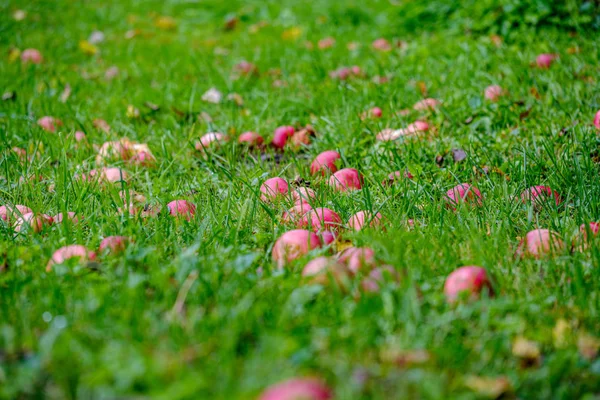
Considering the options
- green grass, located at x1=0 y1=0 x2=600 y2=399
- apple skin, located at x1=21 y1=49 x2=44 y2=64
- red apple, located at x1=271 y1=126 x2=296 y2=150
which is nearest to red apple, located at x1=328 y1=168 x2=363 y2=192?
green grass, located at x1=0 y1=0 x2=600 y2=399

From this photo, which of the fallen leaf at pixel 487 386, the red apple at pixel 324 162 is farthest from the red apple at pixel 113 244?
the fallen leaf at pixel 487 386

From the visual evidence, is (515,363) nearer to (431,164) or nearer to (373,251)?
(373,251)

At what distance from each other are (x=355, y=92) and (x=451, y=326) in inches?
88.5

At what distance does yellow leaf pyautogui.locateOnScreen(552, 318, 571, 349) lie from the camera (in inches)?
51.7

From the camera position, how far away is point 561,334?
134 centimetres

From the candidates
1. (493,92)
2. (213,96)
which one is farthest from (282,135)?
(493,92)

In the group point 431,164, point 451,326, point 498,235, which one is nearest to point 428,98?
point 431,164

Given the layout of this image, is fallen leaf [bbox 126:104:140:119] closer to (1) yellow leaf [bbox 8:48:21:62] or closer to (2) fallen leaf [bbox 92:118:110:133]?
(2) fallen leaf [bbox 92:118:110:133]

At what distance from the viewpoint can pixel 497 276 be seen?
1.59 meters

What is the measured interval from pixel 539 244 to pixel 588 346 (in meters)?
0.48

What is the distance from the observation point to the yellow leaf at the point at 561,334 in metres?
1.31

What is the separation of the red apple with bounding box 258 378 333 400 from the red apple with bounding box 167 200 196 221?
1124mm

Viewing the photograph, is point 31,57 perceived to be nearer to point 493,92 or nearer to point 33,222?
point 33,222

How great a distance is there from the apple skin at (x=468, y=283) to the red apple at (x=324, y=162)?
107cm
